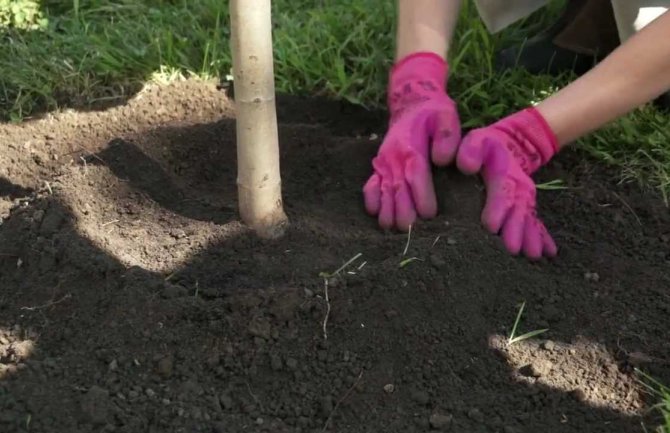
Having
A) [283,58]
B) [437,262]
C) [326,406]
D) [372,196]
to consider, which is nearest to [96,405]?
[326,406]

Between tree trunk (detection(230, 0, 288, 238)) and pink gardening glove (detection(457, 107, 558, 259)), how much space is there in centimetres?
46

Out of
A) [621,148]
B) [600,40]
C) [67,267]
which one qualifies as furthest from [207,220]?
[600,40]

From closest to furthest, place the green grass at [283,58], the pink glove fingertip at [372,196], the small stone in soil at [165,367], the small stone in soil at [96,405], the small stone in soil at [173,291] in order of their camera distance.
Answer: the small stone in soil at [96,405] → the small stone in soil at [165,367] → the small stone in soil at [173,291] → the pink glove fingertip at [372,196] → the green grass at [283,58]

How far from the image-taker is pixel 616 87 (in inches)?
78.7

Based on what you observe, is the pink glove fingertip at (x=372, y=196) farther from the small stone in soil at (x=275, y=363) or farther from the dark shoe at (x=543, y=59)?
the dark shoe at (x=543, y=59)

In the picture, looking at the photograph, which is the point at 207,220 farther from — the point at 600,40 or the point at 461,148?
the point at 600,40

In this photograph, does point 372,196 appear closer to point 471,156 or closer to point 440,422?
point 471,156

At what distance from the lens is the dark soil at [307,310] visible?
5.16ft

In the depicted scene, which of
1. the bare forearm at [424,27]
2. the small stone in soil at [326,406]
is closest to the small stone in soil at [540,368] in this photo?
the small stone in soil at [326,406]

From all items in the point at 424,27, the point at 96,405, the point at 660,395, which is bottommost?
the point at 660,395

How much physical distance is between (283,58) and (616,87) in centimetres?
105

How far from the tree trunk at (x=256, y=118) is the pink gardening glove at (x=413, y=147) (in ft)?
0.84

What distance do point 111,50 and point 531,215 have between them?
4.82ft

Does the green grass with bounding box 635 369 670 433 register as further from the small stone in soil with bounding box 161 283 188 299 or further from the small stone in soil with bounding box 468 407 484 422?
the small stone in soil with bounding box 161 283 188 299
